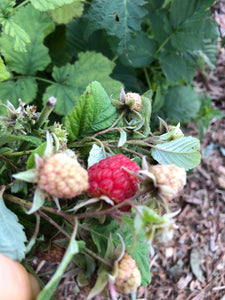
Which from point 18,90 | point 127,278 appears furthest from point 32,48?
point 127,278

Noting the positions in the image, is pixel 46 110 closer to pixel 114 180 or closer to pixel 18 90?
pixel 114 180

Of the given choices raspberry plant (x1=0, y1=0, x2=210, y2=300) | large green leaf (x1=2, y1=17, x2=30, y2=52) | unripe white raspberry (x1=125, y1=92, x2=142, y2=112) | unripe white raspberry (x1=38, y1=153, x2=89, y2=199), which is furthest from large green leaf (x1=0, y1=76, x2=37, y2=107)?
unripe white raspberry (x1=38, y1=153, x2=89, y2=199)

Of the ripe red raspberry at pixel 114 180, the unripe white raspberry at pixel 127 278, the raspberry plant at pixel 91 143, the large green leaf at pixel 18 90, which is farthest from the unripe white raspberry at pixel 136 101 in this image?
the large green leaf at pixel 18 90

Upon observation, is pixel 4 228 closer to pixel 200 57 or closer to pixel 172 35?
pixel 172 35

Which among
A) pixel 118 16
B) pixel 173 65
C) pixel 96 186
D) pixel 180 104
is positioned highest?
pixel 118 16

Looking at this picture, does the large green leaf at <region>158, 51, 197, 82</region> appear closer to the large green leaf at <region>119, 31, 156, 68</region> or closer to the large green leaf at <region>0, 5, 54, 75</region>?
the large green leaf at <region>119, 31, 156, 68</region>

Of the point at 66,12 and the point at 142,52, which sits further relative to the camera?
the point at 142,52

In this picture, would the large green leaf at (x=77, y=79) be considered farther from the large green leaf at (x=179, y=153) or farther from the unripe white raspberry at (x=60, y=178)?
the unripe white raspberry at (x=60, y=178)
